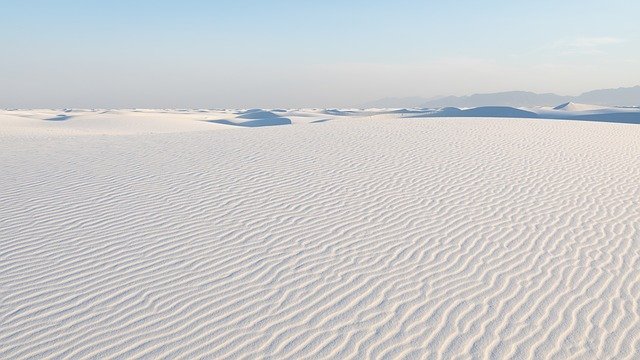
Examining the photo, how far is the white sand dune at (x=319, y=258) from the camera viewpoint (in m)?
5.10

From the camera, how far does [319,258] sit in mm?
6977

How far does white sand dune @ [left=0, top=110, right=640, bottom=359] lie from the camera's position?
510 cm

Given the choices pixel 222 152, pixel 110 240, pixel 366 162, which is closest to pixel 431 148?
pixel 366 162

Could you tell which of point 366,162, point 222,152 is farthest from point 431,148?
point 222,152

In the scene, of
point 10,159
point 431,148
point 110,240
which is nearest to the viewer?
point 110,240

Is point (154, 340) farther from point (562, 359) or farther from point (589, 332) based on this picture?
point (589, 332)

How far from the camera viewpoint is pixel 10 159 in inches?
554

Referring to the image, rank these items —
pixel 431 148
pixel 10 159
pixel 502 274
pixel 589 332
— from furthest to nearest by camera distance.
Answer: pixel 431 148 < pixel 10 159 < pixel 502 274 < pixel 589 332

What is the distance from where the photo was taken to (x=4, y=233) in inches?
307

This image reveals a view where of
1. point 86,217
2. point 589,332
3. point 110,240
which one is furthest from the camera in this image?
point 86,217

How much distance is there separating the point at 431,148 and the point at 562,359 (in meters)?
11.0

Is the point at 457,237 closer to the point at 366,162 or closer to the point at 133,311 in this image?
the point at 133,311

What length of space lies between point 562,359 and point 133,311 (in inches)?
162

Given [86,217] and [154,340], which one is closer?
[154,340]
